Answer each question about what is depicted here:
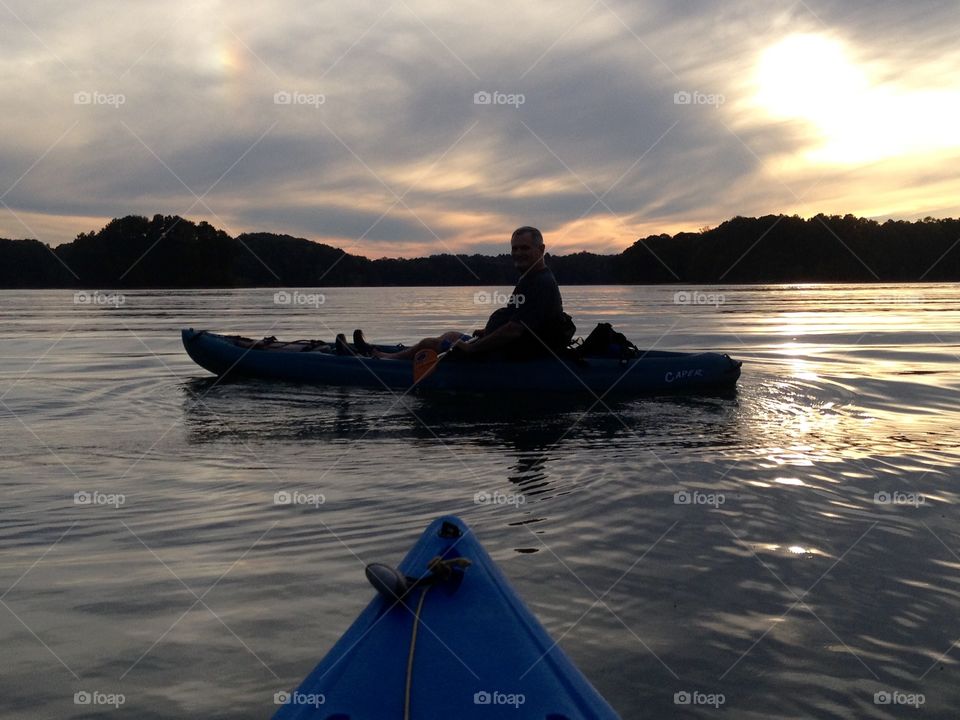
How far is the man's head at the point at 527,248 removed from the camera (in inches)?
Result: 380

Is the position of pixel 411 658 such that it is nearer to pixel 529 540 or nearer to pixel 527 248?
pixel 529 540

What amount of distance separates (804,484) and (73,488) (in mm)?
5435

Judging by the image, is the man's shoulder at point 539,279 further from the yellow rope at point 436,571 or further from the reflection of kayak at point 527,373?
the yellow rope at point 436,571

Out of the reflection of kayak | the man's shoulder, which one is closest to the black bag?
the reflection of kayak

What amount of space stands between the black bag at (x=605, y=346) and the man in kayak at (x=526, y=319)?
0.58 meters

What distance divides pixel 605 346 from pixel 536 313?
1.52 meters

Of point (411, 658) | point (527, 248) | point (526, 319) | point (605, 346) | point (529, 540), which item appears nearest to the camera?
point (411, 658)

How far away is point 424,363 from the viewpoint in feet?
34.8

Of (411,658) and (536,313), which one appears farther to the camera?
(536,313)

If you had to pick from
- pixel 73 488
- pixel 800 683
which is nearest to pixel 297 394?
pixel 73 488

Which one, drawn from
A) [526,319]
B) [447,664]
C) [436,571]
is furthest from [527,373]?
[447,664]

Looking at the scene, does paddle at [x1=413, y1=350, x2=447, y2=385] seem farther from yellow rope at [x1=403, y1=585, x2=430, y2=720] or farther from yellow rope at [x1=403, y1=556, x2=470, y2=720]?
yellow rope at [x1=403, y1=585, x2=430, y2=720]

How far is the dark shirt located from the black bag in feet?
2.05

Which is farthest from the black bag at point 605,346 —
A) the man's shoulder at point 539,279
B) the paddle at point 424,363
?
the paddle at point 424,363
